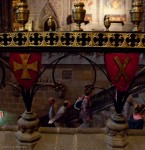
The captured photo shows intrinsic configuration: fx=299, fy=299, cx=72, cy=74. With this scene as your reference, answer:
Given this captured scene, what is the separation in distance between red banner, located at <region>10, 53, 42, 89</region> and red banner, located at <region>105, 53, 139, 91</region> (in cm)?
54

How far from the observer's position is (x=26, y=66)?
2.27m

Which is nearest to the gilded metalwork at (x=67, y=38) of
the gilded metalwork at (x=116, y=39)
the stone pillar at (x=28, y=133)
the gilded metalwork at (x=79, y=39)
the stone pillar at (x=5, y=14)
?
the gilded metalwork at (x=79, y=39)

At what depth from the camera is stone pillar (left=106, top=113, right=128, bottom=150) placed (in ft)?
7.52

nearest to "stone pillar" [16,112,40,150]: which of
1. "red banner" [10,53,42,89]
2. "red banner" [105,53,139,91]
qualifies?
"red banner" [10,53,42,89]

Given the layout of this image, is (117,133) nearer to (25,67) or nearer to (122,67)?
(122,67)

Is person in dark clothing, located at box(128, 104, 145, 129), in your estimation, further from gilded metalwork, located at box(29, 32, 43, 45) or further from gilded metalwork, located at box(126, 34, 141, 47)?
gilded metalwork, located at box(29, 32, 43, 45)

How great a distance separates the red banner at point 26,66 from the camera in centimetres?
225

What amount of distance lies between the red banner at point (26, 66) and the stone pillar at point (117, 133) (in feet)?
2.30

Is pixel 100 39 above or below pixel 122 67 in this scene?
above

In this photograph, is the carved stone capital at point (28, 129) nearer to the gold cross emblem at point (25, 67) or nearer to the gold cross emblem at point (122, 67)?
the gold cross emblem at point (25, 67)

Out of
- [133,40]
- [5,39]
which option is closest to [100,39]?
[133,40]

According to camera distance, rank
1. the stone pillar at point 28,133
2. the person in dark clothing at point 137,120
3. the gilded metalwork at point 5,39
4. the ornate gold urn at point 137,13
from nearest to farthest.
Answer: the ornate gold urn at point 137,13
the gilded metalwork at point 5,39
the stone pillar at point 28,133
the person in dark clothing at point 137,120

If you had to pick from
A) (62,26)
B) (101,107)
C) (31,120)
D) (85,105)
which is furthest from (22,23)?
(62,26)

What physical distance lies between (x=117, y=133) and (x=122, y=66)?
53 cm
